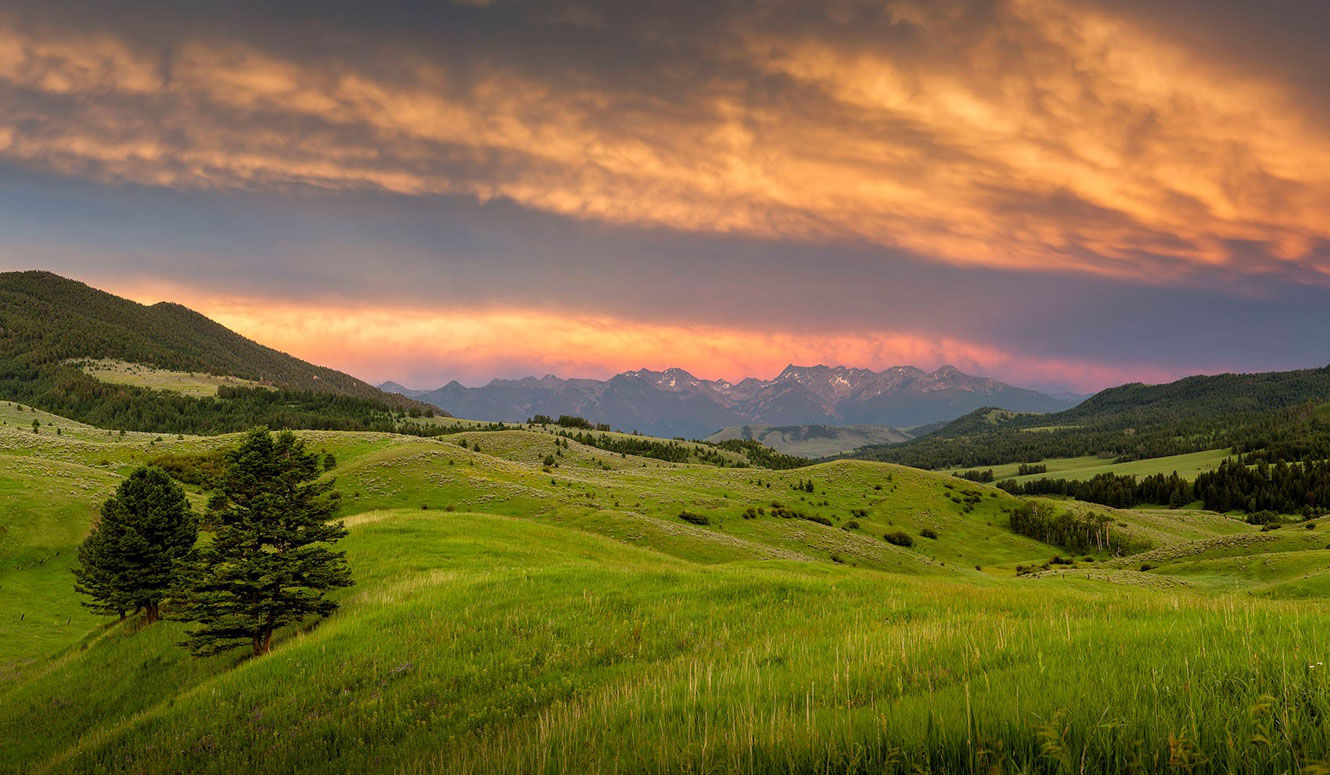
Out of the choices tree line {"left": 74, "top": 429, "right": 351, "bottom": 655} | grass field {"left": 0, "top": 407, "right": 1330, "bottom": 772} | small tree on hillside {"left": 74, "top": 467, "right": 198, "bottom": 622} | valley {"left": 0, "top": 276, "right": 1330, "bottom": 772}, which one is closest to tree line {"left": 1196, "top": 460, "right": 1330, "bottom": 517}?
valley {"left": 0, "top": 276, "right": 1330, "bottom": 772}

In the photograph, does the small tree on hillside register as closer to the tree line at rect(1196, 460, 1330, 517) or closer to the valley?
the valley

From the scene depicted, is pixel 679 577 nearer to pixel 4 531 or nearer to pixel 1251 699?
pixel 1251 699

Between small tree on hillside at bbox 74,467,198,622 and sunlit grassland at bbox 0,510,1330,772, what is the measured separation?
423 inches

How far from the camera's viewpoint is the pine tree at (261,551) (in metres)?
17.0

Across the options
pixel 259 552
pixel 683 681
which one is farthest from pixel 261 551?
pixel 683 681

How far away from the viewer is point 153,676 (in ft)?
66.1

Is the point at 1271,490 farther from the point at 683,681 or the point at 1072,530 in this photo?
the point at 683,681

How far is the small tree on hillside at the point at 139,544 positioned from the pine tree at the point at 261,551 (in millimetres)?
17107

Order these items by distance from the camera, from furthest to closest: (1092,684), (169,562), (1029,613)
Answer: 1. (169,562)
2. (1029,613)
3. (1092,684)

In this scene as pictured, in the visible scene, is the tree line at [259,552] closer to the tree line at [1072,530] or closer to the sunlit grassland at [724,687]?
the sunlit grassland at [724,687]

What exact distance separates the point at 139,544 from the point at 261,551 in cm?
2211

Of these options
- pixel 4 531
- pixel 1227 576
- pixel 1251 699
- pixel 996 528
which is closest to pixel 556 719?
pixel 1251 699

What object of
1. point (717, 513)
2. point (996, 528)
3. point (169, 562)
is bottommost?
point (996, 528)

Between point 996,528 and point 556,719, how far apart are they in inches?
5191
